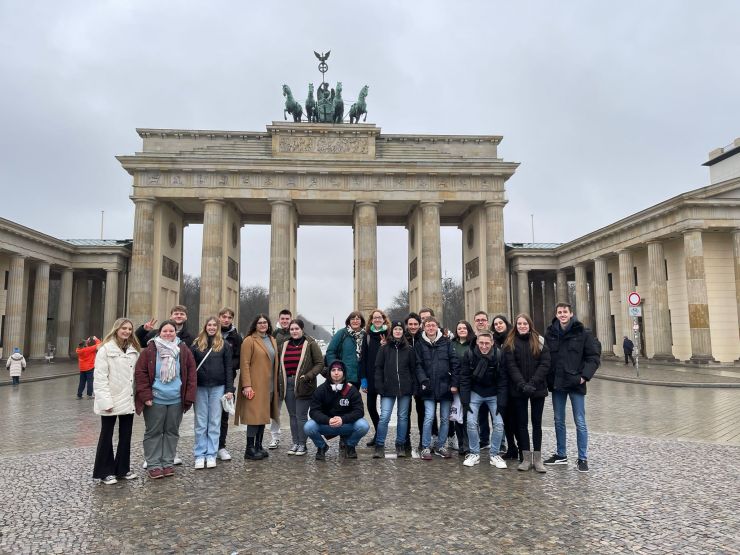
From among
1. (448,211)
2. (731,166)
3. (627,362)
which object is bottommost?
(627,362)

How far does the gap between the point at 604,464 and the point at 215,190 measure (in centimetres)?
3249

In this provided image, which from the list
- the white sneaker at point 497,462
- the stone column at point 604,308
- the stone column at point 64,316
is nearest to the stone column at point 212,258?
the stone column at point 64,316

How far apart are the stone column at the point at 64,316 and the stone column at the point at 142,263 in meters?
7.21

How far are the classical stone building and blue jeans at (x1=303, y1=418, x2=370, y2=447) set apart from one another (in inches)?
1232

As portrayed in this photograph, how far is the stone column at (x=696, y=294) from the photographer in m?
25.2

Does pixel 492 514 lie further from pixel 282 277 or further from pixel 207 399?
pixel 282 277

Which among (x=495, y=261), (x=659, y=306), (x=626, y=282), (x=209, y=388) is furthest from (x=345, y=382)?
(x=495, y=261)

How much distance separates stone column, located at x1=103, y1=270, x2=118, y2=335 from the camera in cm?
3706

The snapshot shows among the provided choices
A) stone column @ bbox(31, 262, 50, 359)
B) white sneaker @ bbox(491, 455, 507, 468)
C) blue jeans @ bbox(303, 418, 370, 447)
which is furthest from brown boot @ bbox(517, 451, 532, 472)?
stone column @ bbox(31, 262, 50, 359)

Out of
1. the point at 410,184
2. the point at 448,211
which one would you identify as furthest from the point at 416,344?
the point at 448,211

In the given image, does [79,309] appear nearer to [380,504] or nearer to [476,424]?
[476,424]

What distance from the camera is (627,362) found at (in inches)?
1137

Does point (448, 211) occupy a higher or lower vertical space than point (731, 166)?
lower

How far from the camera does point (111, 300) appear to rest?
37.5m
